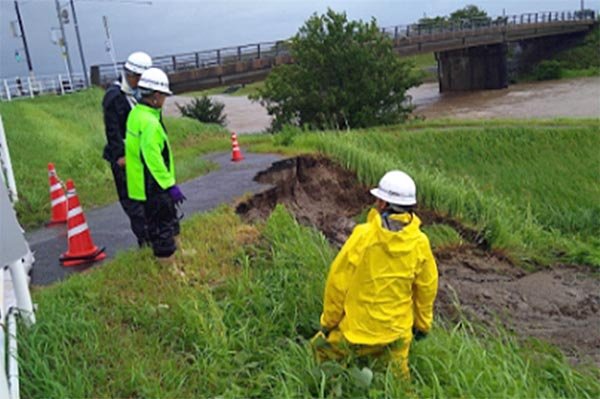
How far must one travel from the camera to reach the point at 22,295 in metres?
3.87

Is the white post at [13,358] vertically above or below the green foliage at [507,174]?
above

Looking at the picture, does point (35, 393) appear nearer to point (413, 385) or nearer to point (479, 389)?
point (413, 385)

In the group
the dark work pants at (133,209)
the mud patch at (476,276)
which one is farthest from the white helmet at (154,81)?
the mud patch at (476,276)

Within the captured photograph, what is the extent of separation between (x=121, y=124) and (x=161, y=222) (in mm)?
1218

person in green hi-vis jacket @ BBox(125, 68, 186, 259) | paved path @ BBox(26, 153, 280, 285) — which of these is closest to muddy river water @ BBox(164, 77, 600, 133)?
paved path @ BBox(26, 153, 280, 285)

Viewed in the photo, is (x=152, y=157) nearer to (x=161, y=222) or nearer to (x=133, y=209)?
(x=161, y=222)

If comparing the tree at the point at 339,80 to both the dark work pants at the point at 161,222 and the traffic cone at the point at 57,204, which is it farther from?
the dark work pants at the point at 161,222

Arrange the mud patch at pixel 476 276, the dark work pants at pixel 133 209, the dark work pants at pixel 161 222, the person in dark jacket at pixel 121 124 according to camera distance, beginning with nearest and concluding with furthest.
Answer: the dark work pants at pixel 161 222 → the person in dark jacket at pixel 121 124 → the dark work pants at pixel 133 209 → the mud patch at pixel 476 276

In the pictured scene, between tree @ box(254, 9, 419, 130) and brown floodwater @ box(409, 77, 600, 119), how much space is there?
31.2 ft

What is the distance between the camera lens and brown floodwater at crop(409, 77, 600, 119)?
103ft

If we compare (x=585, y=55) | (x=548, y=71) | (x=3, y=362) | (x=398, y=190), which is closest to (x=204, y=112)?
(x=398, y=190)

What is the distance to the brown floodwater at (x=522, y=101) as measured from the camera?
3149 cm

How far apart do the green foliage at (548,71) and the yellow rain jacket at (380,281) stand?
177ft

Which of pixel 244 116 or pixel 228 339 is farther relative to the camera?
pixel 244 116
